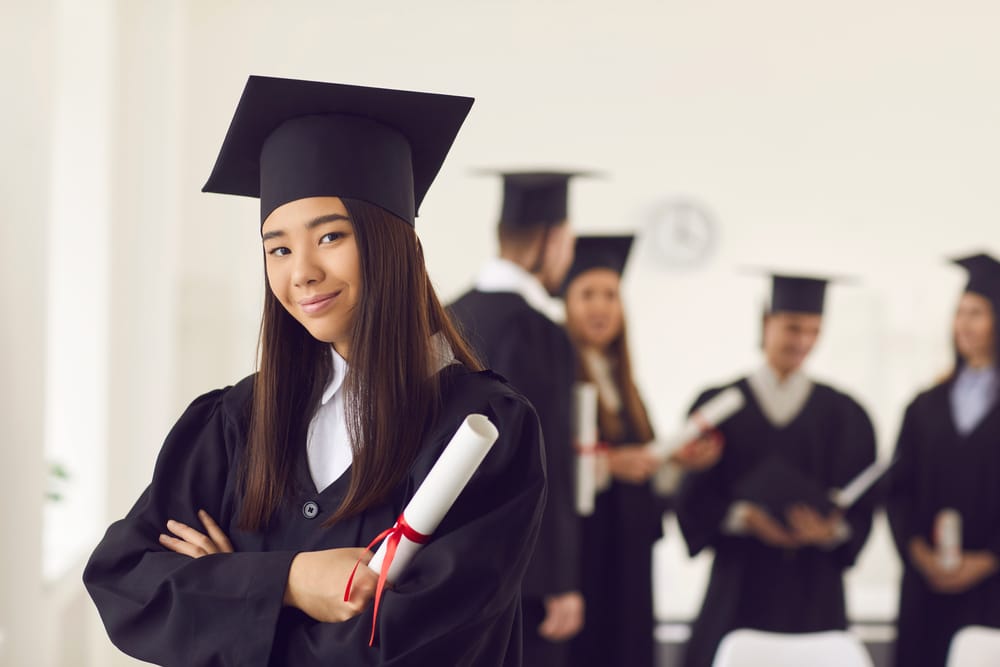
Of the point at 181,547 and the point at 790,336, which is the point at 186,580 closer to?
the point at 181,547

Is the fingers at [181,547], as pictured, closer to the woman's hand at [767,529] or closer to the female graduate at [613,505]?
the female graduate at [613,505]

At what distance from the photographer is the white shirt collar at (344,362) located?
5.82ft

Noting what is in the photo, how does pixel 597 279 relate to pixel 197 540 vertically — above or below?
above

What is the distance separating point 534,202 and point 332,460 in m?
2.65

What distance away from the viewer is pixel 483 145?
788 cm

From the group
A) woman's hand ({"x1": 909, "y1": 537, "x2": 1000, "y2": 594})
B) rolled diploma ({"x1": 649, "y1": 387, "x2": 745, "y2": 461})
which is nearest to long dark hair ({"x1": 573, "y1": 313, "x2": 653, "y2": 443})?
rolled diploma ({"x1": 649, "y1": 387, "x2": 745, "y2": 461})

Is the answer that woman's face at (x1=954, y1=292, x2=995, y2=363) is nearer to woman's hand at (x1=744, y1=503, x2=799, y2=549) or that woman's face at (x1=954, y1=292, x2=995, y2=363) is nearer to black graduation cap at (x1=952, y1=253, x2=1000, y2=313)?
black graduation cap at (x1=952, y1=253, x2=1000, y2=313)

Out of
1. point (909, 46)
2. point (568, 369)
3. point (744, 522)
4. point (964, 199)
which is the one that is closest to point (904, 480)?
point (744, 522)

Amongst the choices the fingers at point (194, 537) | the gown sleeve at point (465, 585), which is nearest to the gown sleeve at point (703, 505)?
the gown sleeve at point (465, 585)

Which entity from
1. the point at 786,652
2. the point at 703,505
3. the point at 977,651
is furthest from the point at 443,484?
A: the point at 703,505

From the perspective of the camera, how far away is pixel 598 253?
5.16 meters

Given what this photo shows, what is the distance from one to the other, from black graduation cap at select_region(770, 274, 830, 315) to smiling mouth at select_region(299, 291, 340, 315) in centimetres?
384

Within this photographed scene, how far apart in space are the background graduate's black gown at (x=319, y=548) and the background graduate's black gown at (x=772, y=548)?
3.51 meters

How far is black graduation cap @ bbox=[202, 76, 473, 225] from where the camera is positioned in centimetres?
170
